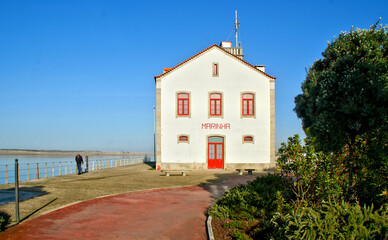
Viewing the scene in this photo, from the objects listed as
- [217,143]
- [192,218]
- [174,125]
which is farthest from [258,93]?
[192,218]

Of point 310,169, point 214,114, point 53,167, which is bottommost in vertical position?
point 53,167

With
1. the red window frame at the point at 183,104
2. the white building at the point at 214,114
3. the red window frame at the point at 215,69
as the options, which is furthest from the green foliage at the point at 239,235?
the red window frame at the point at 215,69

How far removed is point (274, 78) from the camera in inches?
1064

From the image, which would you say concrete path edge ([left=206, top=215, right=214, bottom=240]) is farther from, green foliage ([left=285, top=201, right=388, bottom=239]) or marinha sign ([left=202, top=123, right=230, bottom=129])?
marinha sign ([left=202, top=123, right=230, bottom=129])

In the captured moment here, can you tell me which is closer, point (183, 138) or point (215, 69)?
point (183, 138)

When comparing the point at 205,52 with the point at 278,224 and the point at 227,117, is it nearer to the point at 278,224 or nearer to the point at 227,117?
the point at 227,117

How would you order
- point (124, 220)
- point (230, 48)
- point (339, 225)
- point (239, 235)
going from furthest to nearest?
point (230, 48), point (124, 220), point (239, 235), point (339, 225)

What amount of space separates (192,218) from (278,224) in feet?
12.7

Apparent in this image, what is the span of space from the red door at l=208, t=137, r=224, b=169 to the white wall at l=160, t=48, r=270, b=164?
45 cm

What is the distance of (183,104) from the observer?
27094 millimetres

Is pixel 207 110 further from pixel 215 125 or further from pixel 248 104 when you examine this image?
pixel 248 104

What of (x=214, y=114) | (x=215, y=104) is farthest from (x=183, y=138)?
(x=215, y=104)

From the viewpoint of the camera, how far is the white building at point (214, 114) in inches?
1051

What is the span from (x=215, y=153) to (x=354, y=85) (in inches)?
642
